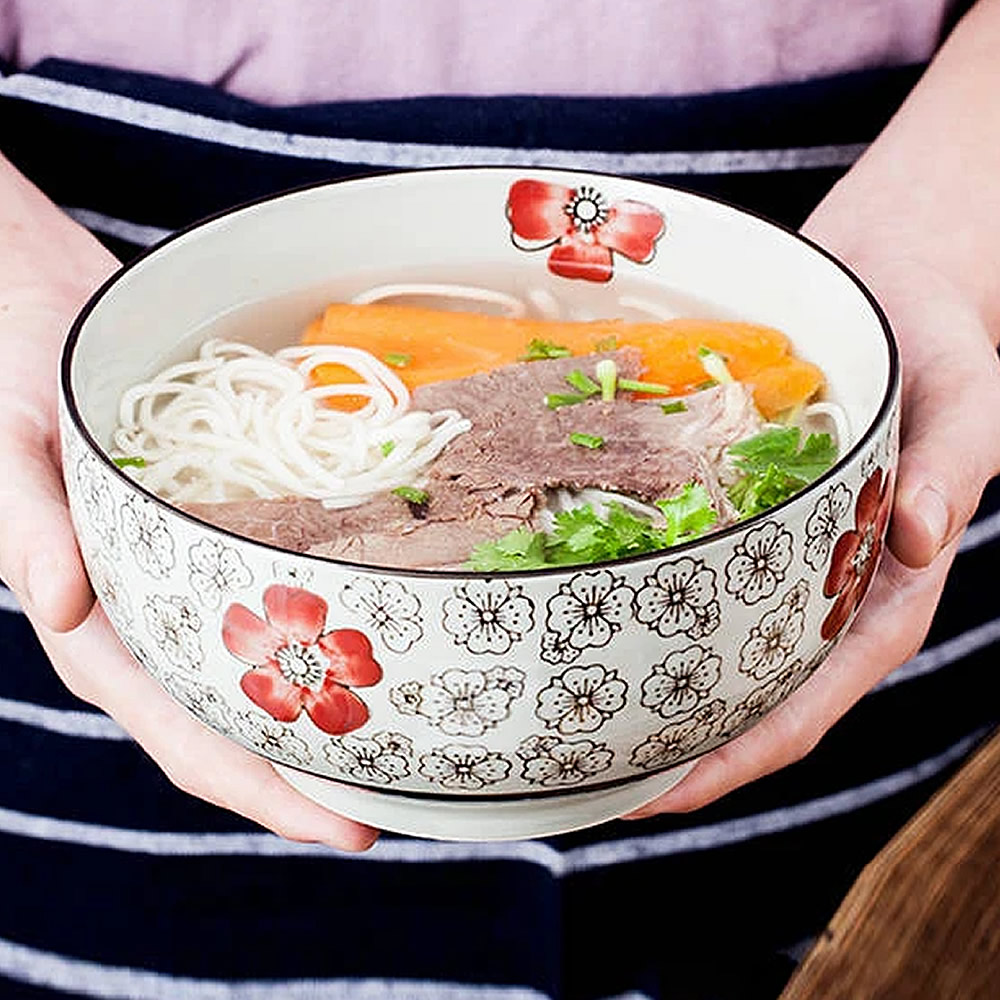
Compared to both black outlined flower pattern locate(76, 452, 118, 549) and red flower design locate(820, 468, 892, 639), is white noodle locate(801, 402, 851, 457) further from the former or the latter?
black outlined flower pattern locate(76, 452, 118, 549)

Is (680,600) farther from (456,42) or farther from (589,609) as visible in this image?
(456,42)

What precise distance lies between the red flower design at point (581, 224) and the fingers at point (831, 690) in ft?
0.87

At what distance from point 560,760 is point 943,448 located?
31 cm

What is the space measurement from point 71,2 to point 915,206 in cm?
65

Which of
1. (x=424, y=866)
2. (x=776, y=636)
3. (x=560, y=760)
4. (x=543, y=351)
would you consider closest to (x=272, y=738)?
(x=560, y=760)

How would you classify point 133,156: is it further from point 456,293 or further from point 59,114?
point 456,293

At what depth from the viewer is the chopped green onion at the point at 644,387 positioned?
39.9 inches

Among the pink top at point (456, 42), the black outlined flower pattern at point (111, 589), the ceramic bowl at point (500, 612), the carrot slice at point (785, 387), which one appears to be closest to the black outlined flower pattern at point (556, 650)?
the ceramic bowl at point (500, 612)

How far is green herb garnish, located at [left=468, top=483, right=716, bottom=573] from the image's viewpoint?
80cm

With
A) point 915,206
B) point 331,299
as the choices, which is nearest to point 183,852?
point 331,299

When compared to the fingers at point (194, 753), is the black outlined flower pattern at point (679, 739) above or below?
above

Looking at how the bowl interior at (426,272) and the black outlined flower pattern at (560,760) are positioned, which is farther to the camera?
the bowl interior at (426,272)

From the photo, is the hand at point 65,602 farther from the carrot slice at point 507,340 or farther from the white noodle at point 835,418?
the white noodle at point 835,418

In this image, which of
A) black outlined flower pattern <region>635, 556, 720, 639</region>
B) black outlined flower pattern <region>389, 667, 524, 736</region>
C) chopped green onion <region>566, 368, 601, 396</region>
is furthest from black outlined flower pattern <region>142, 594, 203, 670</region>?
chopped green onion <region>566, 368, 601, 396</region>
